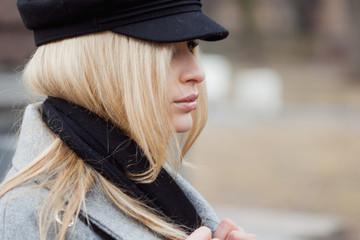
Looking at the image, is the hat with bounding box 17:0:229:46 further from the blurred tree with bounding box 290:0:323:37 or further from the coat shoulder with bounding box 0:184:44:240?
the blurred tree with bounding box 290:0:323:37

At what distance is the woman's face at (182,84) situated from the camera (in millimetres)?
1808

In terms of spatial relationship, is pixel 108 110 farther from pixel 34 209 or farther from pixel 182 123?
pixel 34 209

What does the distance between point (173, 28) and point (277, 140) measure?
9646 millimetres

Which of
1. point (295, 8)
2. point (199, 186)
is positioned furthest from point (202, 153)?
point (295, 8)

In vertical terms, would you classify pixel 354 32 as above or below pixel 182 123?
below

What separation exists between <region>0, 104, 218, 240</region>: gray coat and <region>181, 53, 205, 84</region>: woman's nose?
425 millimetres

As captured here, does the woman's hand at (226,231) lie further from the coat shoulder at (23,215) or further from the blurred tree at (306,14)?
the blurred tree at (306,14)

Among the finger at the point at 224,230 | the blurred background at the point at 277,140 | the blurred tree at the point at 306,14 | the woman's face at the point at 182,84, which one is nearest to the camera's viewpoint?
the woman's face at the point at 182,84

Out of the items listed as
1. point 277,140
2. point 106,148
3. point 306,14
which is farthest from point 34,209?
point 306,14

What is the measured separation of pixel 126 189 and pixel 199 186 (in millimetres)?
6682

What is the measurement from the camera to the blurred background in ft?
15.6

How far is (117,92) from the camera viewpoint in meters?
1.73

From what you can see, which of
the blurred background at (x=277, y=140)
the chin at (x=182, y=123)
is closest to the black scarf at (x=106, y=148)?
the chin at (x=182, y=123)

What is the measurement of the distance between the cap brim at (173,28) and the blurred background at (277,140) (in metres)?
0.60
